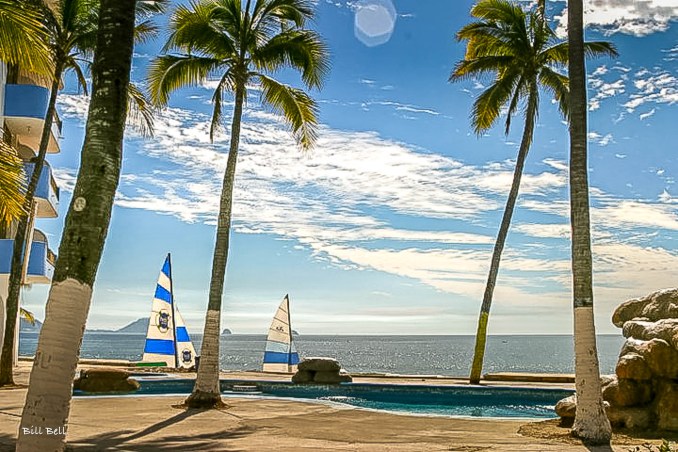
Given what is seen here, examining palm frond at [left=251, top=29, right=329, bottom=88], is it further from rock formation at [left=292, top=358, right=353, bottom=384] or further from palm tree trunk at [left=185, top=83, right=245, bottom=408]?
rock formation at [left=292, top=358, right=353, bottom=384]

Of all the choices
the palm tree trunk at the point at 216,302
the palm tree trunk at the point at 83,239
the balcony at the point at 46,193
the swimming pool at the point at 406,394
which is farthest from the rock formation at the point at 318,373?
the palm tree trunk at the point at 83,239

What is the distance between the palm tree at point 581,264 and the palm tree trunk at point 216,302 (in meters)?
7.54

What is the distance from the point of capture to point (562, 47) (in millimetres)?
23250

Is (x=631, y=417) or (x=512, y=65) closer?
(x=631, y=417)

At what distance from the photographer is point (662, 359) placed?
Result: 39.4ft

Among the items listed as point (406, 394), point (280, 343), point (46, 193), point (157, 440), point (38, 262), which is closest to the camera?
point (157, 440)

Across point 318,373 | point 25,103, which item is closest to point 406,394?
→ point 318,373

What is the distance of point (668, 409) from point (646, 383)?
2.08ft

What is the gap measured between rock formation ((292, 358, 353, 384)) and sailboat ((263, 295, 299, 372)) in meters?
10.5

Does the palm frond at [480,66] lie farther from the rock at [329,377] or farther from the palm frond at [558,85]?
the rock at [329,377]

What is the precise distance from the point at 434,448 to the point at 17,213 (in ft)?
22.5

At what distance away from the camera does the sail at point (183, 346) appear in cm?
3425

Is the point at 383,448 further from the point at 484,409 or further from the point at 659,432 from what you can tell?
the point at 484,409

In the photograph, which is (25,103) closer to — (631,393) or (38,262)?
(38,262)
